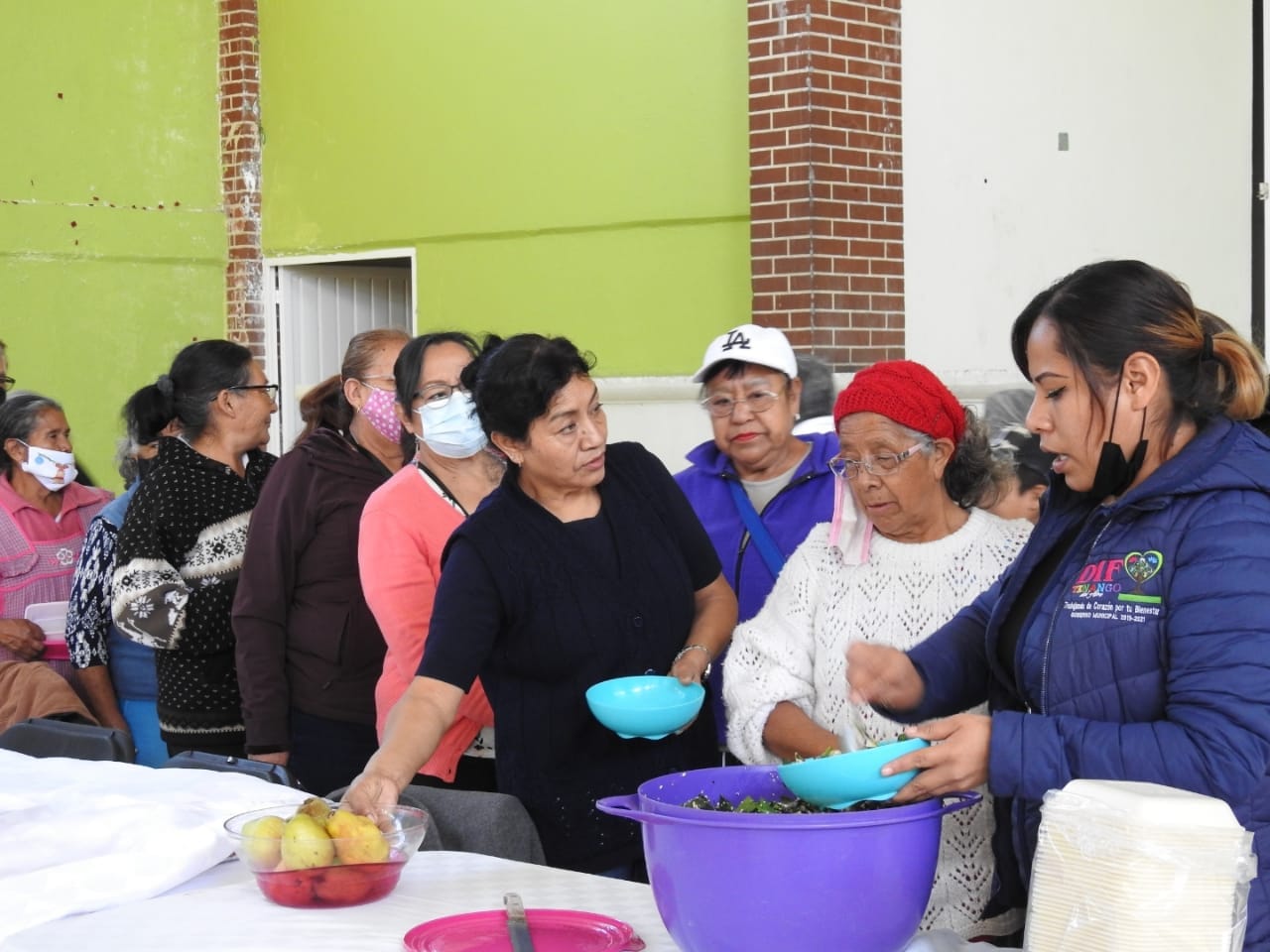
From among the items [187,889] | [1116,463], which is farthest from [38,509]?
[1116,463]

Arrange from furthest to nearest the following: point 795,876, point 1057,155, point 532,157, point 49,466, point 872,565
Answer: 1. point 532,157
2. point 1057,155
3. point 49,466
4. point 872,565
5. point 795,876

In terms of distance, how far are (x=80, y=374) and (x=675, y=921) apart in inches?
269

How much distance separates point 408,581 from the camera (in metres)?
3.22

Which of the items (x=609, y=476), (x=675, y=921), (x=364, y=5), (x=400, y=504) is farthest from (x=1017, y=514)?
(x=364, y=5)

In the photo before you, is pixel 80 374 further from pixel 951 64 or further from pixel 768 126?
pixel 951 64

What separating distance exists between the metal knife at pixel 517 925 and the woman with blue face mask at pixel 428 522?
41.0 inches

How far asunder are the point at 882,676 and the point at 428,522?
4.61 ft

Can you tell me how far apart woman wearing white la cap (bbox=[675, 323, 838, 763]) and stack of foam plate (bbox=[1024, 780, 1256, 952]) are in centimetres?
183

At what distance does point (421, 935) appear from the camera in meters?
2.01

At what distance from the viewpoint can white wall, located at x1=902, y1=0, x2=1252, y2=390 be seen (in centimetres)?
661

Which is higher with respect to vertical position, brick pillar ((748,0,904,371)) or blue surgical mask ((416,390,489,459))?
brick pillar ((748,0,904,371))

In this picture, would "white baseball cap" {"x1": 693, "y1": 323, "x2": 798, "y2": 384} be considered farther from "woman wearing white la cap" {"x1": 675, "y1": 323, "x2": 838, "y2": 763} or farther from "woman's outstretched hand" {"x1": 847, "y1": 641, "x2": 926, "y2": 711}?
"woman's outstretched hand" {"x1": 847, "y1": 641, "x2": 926, "y2": 711}

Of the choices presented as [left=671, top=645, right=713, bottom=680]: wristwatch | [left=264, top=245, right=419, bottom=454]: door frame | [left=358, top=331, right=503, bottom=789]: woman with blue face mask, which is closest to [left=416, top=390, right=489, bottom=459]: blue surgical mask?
[left=358, top=331, right=503, bottom=789]: woman with blue face mask

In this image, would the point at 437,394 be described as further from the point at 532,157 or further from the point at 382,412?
the point at 532,157
